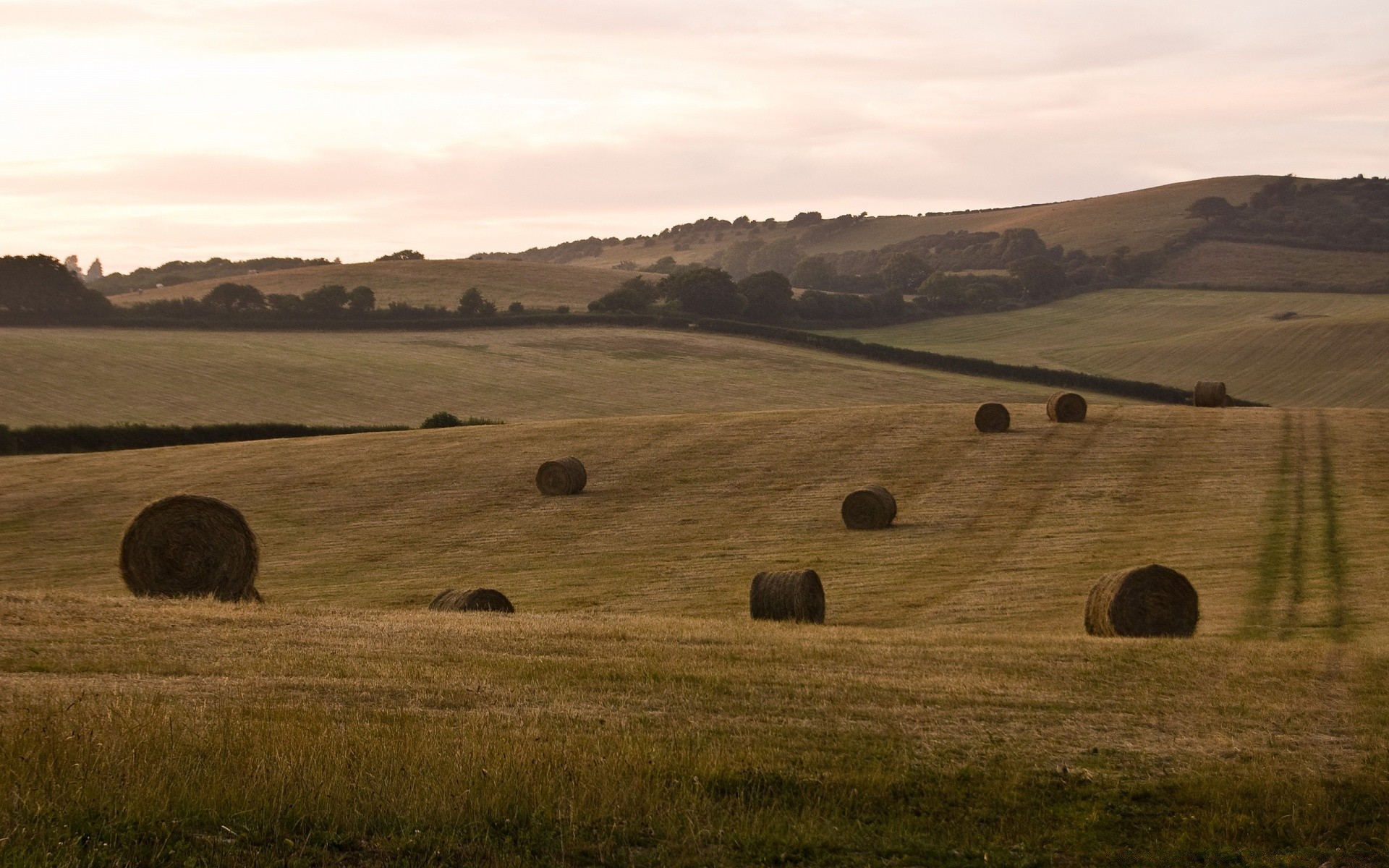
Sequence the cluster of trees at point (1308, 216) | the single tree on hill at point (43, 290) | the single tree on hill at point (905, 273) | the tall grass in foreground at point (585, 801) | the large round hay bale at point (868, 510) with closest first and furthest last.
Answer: the tall grass in foreground at point (585, 801)
the large round hay bale at point (868, 510)
the single tree on hill at point (43, 290)
the cluster of trees at point (1308, 216)
the single tree on hill at point (905, 273)

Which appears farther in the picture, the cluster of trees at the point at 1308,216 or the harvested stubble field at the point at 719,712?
the cluster of trees at the point at 1308,216

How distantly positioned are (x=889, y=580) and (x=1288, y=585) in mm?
7260

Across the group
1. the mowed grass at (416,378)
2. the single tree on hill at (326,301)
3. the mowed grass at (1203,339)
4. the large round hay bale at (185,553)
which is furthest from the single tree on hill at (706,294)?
the large round hay bale at (185,553)

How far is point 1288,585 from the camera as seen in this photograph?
23906 mm

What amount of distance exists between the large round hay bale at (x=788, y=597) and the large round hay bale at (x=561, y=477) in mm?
18137

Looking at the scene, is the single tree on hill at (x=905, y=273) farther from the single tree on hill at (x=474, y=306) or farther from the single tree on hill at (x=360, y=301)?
the single tree on hill at (x=360, y=301)

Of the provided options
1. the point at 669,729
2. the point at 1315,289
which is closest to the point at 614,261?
the point at 1315,289

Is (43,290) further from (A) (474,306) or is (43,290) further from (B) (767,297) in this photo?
(B) (767,297)

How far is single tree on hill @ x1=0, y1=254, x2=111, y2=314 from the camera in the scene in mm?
81500

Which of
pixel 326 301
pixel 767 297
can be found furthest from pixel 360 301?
pixel 767 297

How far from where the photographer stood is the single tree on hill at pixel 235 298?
89688mm

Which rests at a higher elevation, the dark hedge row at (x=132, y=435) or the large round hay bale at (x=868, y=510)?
the dark hedge row at (x=132, y=435)

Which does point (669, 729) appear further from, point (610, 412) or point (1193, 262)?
point (1193, 262)

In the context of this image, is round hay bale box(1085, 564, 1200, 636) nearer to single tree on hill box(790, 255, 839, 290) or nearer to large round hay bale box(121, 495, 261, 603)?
large round hay bale box(121, 495, 261, 603)
